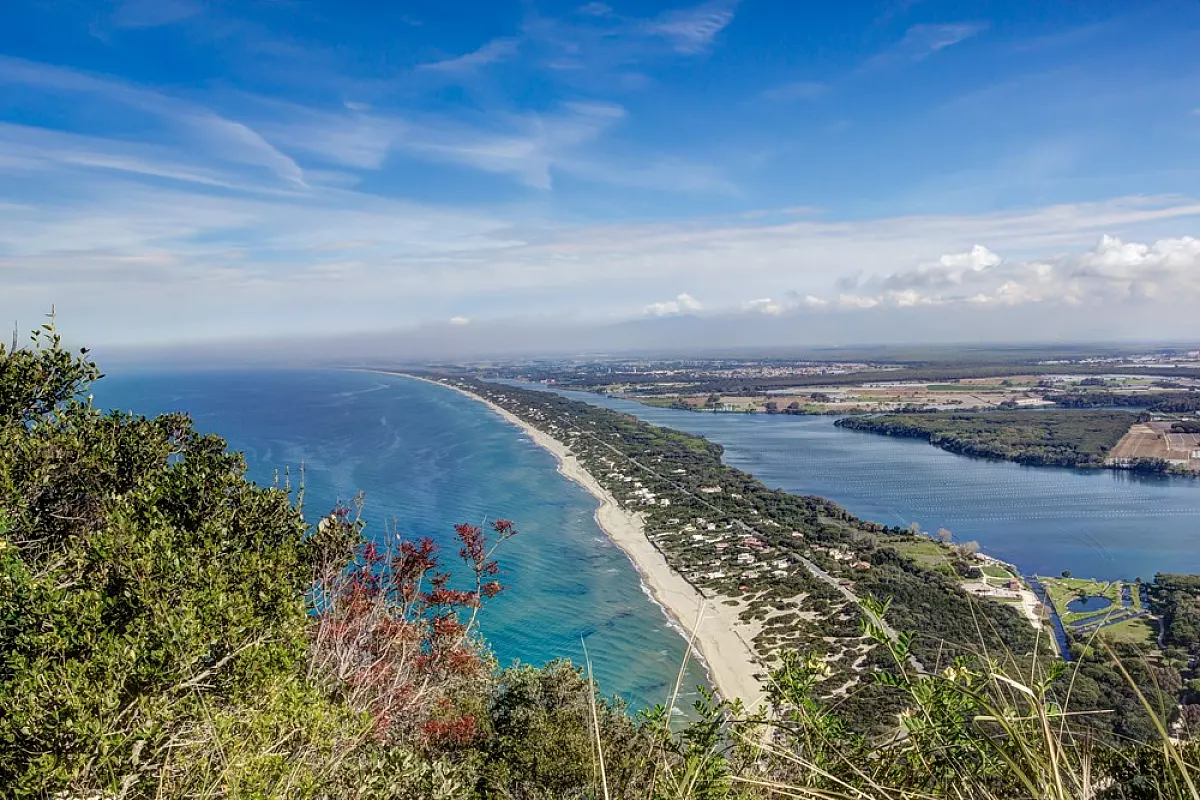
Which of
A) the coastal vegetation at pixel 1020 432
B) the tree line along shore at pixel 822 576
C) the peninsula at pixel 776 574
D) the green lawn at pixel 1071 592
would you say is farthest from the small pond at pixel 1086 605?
the coastal vegetation at pixel 1020 432

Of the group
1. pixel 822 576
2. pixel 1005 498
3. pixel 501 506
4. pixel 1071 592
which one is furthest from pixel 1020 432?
pixel 501 506

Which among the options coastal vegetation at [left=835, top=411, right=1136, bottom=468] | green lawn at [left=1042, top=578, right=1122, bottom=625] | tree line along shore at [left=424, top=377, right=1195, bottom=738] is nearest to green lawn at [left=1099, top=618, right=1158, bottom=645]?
green lawn at [left=1042, top=578, right=1122, bottom=625]

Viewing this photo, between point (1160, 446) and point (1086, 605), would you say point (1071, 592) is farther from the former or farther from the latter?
point (1160, 446)

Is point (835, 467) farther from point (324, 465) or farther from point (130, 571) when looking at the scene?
point (130, 571)

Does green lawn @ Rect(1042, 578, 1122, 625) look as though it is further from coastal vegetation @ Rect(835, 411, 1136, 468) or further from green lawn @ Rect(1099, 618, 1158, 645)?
coastal vegetation @ Rect(835, 411, 1136, 468)

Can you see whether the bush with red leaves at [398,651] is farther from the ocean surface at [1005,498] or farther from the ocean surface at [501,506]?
the ocean surface at [1005,498]

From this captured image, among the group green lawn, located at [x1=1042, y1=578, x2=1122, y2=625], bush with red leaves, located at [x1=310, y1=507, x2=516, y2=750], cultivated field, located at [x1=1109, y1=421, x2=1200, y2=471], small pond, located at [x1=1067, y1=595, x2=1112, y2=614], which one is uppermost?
bush with red leaves, located at [x1=310, y1=507, x2=516, y2=750]
